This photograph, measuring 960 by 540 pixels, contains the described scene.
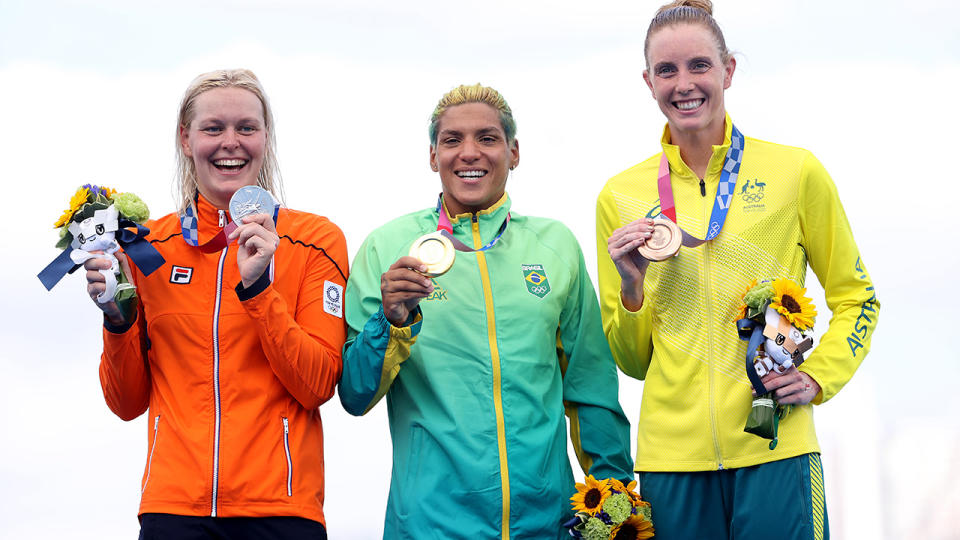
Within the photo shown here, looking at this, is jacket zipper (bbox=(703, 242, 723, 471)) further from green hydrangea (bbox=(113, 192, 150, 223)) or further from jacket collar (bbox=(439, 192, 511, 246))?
green hydrangea (bbox=(113, 192, 150, 223))

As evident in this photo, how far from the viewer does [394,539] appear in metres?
4.04

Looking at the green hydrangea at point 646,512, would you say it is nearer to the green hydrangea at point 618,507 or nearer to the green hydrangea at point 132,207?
the green hydrangea at point 618,507

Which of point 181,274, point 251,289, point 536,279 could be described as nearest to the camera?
point 251,289

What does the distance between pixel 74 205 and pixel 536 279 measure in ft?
5.83

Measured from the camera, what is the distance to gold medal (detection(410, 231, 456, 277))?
3835mm

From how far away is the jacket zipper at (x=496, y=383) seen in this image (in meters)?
3.93

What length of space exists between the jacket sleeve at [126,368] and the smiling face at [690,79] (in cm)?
215

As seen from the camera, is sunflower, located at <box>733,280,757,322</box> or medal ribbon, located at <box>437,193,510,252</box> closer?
sunflower, located at <box>733,280,757,322</box>

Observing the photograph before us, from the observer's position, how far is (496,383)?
13.4 ft

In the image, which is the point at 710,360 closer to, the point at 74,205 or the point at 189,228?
the point at 189,228

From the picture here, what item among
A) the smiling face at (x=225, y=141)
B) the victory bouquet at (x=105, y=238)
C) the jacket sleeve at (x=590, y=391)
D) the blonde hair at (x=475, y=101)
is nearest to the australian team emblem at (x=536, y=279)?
the jacket sleeve at (x=590, y=391)

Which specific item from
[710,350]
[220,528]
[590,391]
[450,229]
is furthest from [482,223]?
[220,528]

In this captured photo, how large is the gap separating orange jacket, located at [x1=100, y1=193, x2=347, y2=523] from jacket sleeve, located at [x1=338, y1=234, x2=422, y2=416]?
0.22 ft

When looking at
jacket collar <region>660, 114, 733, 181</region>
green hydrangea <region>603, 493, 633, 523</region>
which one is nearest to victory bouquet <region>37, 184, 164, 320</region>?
green hydrangea <region>603, 493, 633, 523</region>
